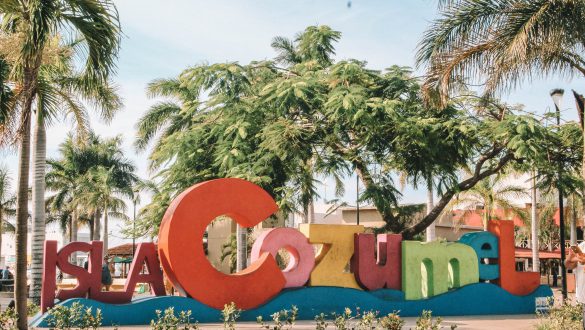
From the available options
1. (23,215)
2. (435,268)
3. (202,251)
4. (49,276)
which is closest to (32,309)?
(49,276)

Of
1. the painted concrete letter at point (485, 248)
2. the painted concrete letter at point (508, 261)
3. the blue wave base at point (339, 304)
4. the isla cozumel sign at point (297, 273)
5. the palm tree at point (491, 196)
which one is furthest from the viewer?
the palm tree at point (491, 196)

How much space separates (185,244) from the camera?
15008 millimetres

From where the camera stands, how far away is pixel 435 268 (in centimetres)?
1841

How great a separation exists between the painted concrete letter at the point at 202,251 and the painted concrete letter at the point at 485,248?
601 cm

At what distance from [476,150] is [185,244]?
1021cm

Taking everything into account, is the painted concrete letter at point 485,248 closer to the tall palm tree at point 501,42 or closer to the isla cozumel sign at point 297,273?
the isla cozumel sign at point 297,273

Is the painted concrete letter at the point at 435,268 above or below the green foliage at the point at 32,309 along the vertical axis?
above

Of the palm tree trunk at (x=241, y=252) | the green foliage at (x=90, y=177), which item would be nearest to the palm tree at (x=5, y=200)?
the green foliage at (x=90, y=177)

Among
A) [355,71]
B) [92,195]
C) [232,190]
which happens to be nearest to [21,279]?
[232,190]

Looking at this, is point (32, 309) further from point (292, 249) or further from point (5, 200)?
point (5, 200)

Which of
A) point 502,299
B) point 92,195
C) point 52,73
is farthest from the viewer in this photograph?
point 92,195

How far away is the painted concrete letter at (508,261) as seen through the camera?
757 inches

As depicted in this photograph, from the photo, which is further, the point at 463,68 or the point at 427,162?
the point at 427,162

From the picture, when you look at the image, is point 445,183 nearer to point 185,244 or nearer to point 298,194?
point 298,194
